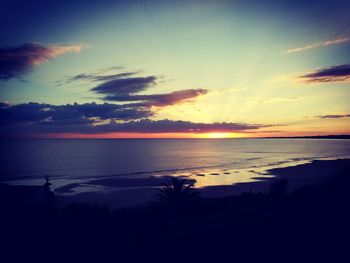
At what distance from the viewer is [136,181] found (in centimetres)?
5541

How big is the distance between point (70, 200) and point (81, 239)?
95.9 feet

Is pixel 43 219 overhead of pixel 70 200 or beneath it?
overhead

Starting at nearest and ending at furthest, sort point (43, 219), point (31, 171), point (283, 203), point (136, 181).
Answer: point (43, 219) → point (283, 203) → point (136, 181) → point (31, 171)

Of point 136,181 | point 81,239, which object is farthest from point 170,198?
point 136,181

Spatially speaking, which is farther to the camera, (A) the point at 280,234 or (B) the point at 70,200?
(B) the point at 70,200

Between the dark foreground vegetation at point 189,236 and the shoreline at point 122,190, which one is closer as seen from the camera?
the dark foreground vegetation at point 189,236

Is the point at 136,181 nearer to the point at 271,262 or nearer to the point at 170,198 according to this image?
the point at 170,198

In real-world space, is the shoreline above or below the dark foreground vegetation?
below

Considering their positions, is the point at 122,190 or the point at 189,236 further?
the point at 122,190

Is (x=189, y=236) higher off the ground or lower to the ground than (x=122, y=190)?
higher

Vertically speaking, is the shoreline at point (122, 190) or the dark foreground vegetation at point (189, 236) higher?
the dark foreground vegetation at point (189, 236)

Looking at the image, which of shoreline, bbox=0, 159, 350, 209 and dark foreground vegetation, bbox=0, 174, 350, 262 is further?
shoreline, bbox=0, 159, 350, 209

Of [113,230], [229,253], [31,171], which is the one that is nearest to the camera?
[229,253]

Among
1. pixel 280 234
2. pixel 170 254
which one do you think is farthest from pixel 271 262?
pixel 170 254
